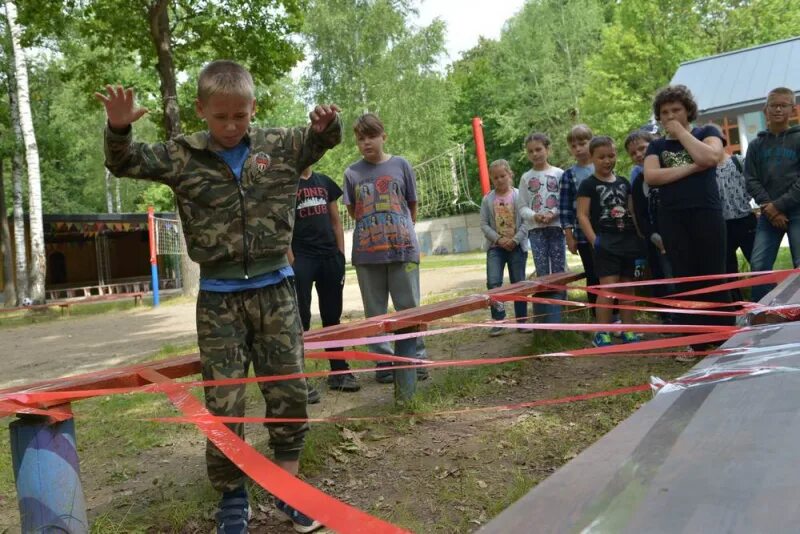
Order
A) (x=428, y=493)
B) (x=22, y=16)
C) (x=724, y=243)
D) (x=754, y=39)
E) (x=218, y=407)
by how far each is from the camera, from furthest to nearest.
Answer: (x=754, y=39) → (x=22, y=16) → (x=724, y=243) → (x=428, y=493) → (x=218, y=407)

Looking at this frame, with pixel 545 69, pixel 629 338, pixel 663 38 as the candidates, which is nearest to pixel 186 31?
pixel 629 338

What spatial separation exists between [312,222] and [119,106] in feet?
6.81

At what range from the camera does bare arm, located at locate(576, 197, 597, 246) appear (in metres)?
5.06

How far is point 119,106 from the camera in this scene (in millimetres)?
2381

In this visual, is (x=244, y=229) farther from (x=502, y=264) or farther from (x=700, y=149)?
(x=502, y=264)

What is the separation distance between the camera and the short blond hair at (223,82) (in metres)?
2.43

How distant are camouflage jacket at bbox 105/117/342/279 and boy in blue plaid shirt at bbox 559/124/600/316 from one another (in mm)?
3371

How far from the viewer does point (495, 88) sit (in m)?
44.8

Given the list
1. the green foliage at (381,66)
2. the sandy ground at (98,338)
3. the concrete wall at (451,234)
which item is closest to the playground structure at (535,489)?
the sandy ground at (98,338)

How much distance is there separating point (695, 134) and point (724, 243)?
2.24 feet

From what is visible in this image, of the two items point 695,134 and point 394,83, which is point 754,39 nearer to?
point 394,83

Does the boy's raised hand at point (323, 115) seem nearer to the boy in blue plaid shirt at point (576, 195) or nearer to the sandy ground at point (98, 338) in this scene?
the boy in blue plaid shirt at point (576, 195)

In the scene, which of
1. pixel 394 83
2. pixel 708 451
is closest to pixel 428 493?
pixel 708 451

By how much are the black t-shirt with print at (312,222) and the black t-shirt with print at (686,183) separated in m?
2.03
